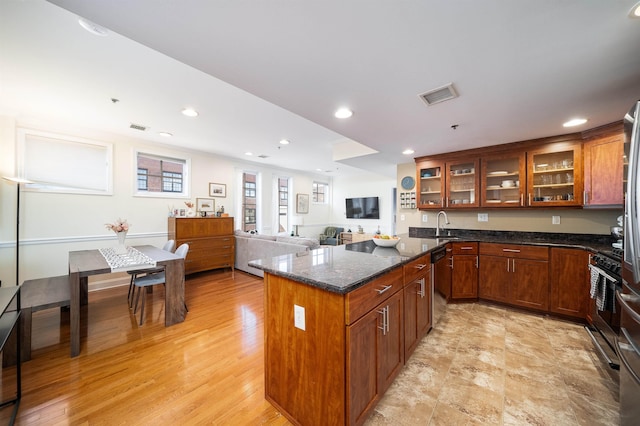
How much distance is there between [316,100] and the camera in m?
2.11

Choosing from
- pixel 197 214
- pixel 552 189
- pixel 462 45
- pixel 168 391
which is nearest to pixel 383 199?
pixel 552 189

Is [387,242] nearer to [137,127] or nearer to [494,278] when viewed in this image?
[494,278]

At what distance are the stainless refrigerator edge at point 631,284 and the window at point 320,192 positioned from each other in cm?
700

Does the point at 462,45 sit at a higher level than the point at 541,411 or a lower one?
higher

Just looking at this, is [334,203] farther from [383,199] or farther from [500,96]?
[500,96]

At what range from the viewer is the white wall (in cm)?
323

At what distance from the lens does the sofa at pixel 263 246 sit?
3902 millimetres

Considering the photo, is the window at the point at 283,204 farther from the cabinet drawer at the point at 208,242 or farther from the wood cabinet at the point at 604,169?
the wood cabinet at the point at 604,169

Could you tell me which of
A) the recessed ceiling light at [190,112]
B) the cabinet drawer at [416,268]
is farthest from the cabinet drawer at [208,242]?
the cabinet drawer at [416,268]

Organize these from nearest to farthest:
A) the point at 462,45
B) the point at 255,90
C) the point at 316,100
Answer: the point at 462,45
the point at 255,90
the point at 316,100

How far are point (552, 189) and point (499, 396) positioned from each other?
2981 millimetres

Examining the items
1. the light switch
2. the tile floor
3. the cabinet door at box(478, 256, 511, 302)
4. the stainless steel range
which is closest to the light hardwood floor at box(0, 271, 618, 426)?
the tile floor

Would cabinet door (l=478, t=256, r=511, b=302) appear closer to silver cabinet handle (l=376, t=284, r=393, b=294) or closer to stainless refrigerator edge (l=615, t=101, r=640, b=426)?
stainless refrigerator edge (l=615, t=101, r=640, b=426)

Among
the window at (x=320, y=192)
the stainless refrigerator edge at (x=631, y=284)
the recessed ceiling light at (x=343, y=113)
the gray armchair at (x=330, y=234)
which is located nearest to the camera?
the stainless refrigerator edge at (x=631, y=284)
